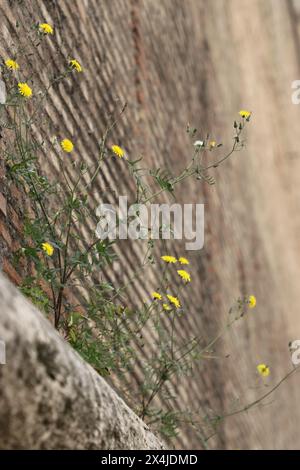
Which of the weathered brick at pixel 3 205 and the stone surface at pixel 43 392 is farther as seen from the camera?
the weathered brick at pixel 3 205

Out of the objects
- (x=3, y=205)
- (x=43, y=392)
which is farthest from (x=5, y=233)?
(x=43, y=392)

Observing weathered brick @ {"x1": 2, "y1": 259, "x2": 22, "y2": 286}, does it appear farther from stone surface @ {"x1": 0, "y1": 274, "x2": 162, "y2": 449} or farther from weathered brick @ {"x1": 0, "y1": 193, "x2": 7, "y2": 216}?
stone surface @ {"x1": 0, "y1": 274, "x2": 162, "y2": 449}

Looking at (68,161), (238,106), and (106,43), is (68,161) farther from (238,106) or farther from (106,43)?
(238,106)

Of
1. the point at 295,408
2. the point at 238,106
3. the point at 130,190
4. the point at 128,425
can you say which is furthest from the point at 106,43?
the point at 295,408

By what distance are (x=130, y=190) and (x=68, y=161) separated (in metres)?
0.64

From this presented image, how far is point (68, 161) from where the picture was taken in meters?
3.08

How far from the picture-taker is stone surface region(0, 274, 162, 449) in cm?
146
